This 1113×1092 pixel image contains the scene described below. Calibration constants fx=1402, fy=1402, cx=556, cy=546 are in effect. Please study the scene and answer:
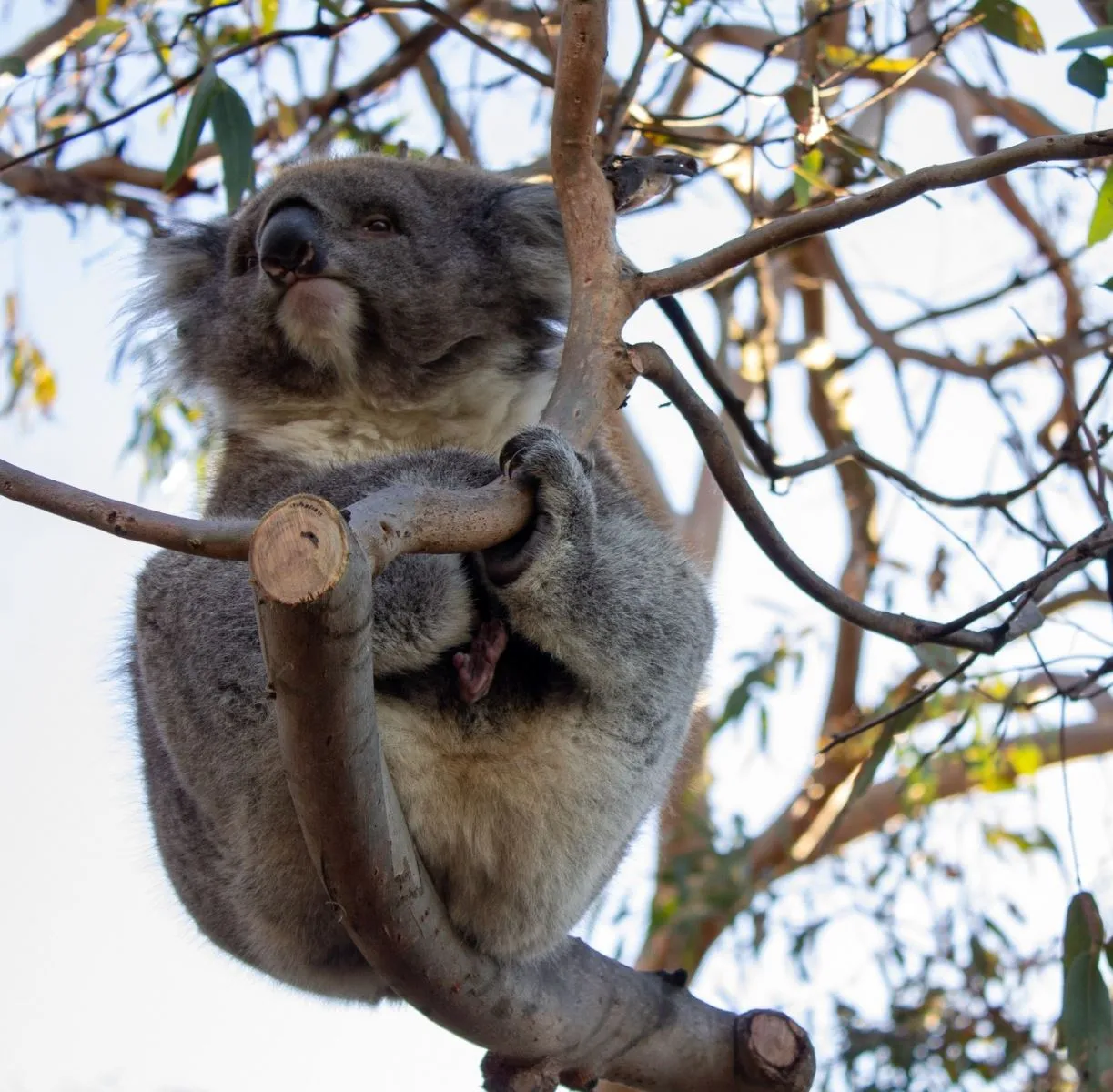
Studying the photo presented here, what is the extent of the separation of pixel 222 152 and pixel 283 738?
79.4 inches

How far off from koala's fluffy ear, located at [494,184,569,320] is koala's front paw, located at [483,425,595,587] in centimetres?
98

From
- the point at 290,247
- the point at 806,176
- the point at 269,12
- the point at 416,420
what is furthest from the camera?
the point at 269,12

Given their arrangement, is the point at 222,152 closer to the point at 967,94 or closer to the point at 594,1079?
the point at 594,1079

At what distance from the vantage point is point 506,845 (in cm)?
199

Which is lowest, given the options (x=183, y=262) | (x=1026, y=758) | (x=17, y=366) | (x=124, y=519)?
(x=124, y=519)

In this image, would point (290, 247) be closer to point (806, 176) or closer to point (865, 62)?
point (806, 176)

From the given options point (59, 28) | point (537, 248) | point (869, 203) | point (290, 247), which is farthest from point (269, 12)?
point (869, 203)

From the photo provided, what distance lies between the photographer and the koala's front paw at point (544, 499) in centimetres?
168

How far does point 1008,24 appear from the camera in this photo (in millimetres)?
3062

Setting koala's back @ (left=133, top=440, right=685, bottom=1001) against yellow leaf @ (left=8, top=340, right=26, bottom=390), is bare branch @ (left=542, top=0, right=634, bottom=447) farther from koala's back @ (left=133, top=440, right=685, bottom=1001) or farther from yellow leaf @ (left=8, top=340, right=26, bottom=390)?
yellow leaf @ (left=8, top=340, right=26, bottom=390)

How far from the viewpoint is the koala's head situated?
253cm

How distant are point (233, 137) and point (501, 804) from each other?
1.78 meters

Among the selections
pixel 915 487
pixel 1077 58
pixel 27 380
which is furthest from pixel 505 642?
pixel 27 380

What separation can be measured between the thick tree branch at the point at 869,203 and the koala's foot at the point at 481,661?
553mm
